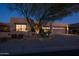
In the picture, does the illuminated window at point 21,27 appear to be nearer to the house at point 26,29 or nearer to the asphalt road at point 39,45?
the house at point 26,29

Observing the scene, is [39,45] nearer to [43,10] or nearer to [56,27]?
[56,27]

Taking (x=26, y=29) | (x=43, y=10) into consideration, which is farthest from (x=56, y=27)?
(x=26, y=29)

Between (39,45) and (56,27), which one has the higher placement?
(56,27)

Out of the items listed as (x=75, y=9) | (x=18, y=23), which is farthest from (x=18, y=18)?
(x=75, y=9)

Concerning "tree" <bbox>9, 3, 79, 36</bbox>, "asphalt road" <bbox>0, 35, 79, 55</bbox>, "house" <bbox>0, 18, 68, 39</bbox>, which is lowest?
"asphalt road" <bbox>0, 35, 79, 55</bbox>

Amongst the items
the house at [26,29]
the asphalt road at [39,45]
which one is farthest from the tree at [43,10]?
the asphalt road at [39,45]

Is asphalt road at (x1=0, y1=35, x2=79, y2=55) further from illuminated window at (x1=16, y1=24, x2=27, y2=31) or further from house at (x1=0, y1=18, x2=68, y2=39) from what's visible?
illuminated window at (x1=16, y1=24, x2=27, y2=31)

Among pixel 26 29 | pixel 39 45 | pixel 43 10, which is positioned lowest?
pixel 39 45

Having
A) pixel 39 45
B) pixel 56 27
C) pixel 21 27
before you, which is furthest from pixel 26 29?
pixel 56 27

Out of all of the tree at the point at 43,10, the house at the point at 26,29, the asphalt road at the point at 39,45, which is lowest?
the asphalt road at the point at 39,45

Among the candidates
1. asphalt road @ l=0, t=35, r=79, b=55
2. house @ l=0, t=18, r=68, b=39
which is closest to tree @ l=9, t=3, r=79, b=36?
house @ l=0, t=18, r=68, b=39

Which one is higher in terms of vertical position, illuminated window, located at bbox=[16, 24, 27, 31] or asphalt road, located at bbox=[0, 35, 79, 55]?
illuminated window, located at bbox=[16, 24, 27, 31]

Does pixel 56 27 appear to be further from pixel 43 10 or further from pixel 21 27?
pixel 21 27

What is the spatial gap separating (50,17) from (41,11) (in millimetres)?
196
